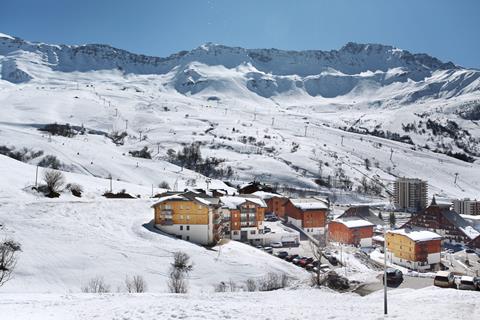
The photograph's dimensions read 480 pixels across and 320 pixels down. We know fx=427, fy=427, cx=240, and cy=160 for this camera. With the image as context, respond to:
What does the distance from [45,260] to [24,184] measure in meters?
31.2

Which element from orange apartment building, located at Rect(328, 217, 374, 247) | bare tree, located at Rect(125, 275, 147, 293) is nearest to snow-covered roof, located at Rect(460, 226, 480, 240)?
orange apartment building, located at Rect(328, 217, 374, 247)

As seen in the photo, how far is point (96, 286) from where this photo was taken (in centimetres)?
3462

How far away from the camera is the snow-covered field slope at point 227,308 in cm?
1802

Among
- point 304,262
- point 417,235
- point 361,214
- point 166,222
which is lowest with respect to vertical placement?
point 361,214

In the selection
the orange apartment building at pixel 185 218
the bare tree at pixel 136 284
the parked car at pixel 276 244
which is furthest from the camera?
the parked car at pixel 276 244

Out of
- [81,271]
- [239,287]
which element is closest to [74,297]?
[81,271]

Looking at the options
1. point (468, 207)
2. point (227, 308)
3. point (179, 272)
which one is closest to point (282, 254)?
point (179, 272)

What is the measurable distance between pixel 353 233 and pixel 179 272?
48.9m

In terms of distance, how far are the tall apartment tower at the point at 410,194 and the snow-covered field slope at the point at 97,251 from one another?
12609 centimetres

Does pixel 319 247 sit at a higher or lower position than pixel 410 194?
higher

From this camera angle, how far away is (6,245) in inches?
1518

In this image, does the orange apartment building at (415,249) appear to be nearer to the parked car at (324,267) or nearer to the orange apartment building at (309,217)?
the orange apartment building at (309,217)

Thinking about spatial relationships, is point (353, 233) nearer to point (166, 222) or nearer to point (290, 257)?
point (290, 257)

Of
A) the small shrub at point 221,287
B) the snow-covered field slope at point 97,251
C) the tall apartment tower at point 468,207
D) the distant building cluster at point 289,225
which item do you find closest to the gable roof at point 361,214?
the distant building cluster at point 289,225
